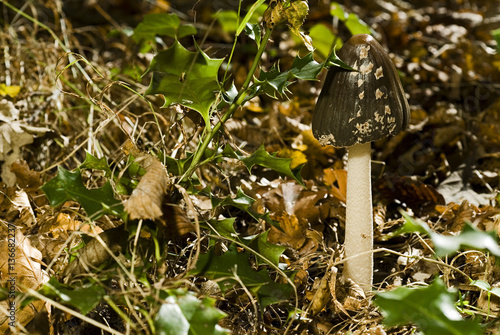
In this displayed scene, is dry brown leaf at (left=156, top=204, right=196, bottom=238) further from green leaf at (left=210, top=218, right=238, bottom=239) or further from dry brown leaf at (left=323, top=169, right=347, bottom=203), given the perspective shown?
dry brown leaf at (left=323, top=169, right=347, bottom=203)

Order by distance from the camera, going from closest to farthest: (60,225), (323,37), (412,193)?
(60,225), (412,193), (323,37)

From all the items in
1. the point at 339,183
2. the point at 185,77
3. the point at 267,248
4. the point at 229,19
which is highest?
the point at 185,77

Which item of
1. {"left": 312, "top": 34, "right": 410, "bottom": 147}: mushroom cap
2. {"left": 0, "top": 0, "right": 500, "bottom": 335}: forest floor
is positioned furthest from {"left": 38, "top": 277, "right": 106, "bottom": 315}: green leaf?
{"left": 312, "top": 34, "right": 410, "bottom": 147}: mushroom cap

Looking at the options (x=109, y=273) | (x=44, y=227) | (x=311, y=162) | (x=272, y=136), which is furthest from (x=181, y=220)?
(x=272, y=136)

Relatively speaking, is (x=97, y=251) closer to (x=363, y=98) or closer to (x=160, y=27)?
(x=363, y=98)

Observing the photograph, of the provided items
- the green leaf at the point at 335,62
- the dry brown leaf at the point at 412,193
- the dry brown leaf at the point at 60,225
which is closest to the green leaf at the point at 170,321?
the dry brown leaf at the point at 60,225

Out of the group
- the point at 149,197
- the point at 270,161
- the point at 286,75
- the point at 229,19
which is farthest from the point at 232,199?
the point at 229,19
